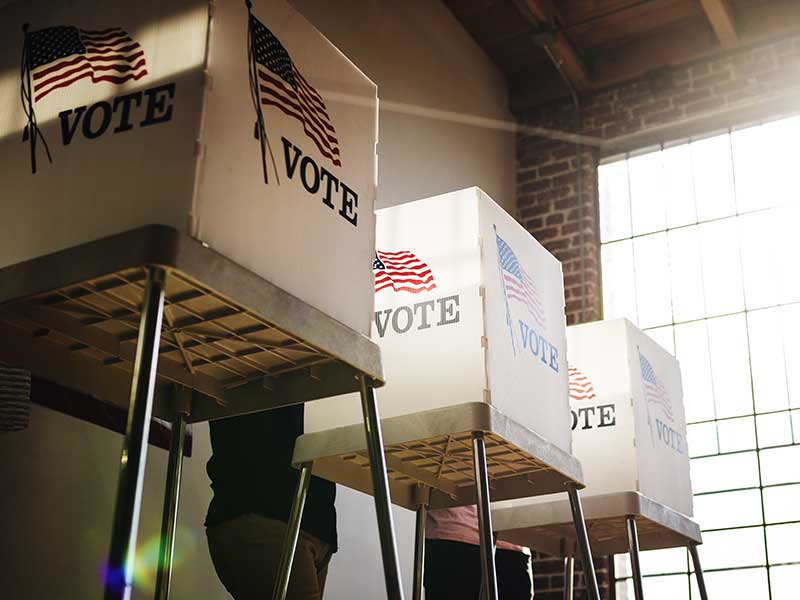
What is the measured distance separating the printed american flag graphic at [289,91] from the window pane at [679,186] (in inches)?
160

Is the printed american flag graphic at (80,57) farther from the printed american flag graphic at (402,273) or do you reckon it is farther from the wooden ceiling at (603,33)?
the wooden ceiling at (603,33)

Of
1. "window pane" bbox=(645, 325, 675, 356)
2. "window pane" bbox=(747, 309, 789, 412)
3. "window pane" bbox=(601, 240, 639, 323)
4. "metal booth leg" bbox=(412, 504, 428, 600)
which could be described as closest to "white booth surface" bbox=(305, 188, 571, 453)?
"metal booth leg" bbox=(412, 504, 428, 600)

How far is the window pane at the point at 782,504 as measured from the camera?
4.45m

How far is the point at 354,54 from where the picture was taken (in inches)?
165

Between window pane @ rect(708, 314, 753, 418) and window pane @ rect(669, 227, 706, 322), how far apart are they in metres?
0.12

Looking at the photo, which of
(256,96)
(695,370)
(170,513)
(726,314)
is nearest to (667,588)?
(695,370)

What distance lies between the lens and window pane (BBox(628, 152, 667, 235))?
17.2 feet

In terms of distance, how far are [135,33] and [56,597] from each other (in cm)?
140

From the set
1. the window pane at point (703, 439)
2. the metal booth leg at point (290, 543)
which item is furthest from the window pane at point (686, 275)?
the metal booth leg at point (290, 543)

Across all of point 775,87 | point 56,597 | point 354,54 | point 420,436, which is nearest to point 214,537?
point 420,436

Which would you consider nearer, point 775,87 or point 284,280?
point 284,280

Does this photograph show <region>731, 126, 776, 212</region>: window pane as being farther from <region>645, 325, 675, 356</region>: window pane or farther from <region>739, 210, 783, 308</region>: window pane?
<region>645, 325, 675, 356</region>: window pane

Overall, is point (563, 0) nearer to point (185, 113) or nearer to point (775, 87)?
point (775, 87)

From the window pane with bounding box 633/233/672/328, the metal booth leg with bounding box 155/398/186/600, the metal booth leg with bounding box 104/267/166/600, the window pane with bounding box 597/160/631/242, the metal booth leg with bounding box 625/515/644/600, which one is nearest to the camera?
the metal booth leg with bounding box 104/267/166/600
